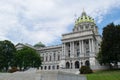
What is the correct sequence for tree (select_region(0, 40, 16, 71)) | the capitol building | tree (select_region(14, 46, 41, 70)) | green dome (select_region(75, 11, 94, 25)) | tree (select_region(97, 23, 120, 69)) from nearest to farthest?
tree (select_region(97, 23, 120, 69)), tree (select_region(0, 40, 16, 71)), tree (select_region(14, 46, 41, 70)), the capitol building, green dome (select_region(75, 11, 94, 25))

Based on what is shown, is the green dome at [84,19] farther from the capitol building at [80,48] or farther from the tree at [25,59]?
the tree at [25,59]

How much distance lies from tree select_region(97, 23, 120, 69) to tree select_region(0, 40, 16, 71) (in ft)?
116

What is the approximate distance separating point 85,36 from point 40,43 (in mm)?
52719

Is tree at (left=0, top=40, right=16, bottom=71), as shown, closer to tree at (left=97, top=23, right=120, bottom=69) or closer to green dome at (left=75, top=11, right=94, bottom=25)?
tree at (left=97, top=23, right=120, bottom=69)

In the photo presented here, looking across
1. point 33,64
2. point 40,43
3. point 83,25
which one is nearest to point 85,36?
point 83,25

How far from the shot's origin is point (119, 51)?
166 feet

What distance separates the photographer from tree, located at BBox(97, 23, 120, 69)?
5094 cm

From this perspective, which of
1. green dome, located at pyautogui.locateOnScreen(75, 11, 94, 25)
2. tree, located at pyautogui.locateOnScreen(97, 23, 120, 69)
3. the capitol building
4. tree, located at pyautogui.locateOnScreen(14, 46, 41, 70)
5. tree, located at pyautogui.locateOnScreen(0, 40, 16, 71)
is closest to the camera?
tree, located at pyautogui.locateOnScreen(97, 23, 120, 69)

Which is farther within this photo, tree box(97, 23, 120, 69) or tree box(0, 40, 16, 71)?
tree box(0, 40, 16, 71)

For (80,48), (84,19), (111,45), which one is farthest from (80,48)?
(111,45)

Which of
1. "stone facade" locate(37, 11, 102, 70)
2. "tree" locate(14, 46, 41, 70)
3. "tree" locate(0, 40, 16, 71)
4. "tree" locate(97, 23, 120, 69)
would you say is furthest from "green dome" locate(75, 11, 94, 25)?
"tree" locate(97, 23, 120, 69)

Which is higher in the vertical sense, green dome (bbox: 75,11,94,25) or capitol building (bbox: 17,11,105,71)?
green dome (bbox: 75,11,94,25)

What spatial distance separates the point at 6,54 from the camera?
7044 cm

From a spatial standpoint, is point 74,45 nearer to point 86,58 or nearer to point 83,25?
point 86,58
